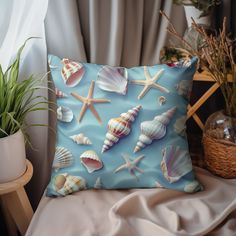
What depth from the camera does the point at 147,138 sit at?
0.94 meters

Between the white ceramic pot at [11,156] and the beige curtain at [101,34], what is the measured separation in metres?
0.24

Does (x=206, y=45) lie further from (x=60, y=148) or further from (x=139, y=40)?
(x=60, y=148)

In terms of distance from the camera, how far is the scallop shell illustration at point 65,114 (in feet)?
3.18

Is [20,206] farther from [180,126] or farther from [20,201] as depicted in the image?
[180,126]

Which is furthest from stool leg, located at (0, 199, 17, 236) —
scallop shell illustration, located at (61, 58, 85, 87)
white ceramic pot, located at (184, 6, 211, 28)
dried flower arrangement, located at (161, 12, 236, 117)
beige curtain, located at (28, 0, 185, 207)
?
white ceramic pot, located at (184, 6, 211, 28)

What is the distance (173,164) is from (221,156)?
0.71ft

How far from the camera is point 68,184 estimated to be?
957mm

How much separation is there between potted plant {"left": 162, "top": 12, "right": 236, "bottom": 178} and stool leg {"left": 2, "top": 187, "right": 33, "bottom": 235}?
2.06 feet

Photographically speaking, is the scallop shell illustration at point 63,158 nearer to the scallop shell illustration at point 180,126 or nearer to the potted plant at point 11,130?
the potted plant at point 11,130

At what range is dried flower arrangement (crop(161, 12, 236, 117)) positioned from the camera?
39.1 inches

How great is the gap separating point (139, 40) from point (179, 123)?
1.36 feet

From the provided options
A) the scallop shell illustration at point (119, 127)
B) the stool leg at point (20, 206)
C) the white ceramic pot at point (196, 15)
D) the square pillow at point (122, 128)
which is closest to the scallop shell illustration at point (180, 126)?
the square pillow at point (122, 128)

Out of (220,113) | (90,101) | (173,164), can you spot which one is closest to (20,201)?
(90,101)

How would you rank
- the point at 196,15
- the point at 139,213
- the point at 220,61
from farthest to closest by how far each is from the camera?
1. the point at 196,15
2. the point at 220,61
3. the point at 139,213
